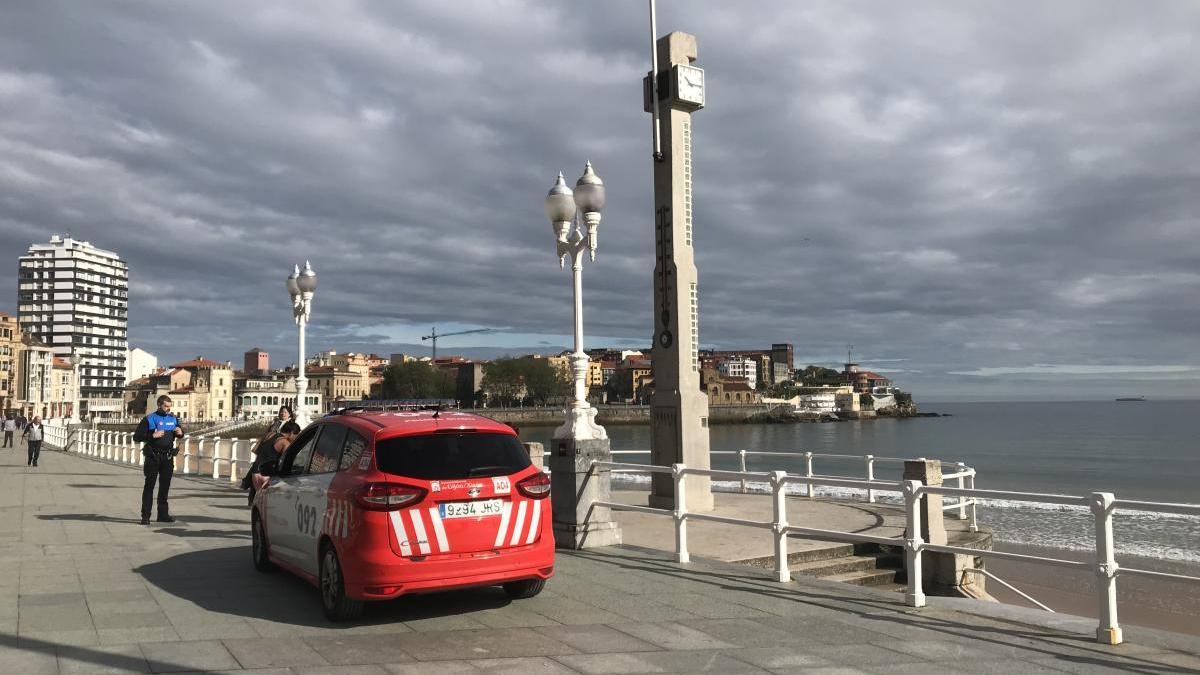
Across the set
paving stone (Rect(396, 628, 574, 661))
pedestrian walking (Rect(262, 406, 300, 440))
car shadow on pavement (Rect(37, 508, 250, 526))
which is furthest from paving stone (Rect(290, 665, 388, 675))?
pedestrian walking (Rect(262, 406, 300, 440))

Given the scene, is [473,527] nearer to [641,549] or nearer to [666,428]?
[641,549]

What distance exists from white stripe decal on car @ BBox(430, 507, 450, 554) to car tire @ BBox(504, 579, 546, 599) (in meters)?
0.98

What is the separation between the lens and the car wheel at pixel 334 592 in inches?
263

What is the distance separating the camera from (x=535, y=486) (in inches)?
283

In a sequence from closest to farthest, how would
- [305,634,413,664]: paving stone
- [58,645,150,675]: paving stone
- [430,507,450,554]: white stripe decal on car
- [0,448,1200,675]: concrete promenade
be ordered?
1. [58,645,150,675]: paving stone
2. [0,448,1200,675]: concrete promenade
3. [305,634,413,664]: paving stone
4. [430,507,450,554]: white stripe decal on car

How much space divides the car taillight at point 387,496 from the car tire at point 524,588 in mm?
1365

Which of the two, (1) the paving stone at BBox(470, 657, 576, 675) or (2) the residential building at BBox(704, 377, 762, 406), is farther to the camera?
(2) the residential building at BBox(704, 377, 762, 406)

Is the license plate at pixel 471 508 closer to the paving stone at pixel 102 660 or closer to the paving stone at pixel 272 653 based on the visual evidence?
the paving stone at pixel 272 653

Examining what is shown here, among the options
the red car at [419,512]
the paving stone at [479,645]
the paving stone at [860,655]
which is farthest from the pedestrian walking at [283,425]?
the paving stone at [860,655]

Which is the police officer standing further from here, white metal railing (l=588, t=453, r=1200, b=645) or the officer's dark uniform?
white metal railing (l=588, t=453, r=1200, b=645)

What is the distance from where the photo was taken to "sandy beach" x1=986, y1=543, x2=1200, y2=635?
15.3 m

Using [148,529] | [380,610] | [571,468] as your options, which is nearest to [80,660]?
[380,610]

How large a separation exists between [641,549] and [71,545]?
22.1 ft

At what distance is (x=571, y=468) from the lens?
10672 mm
